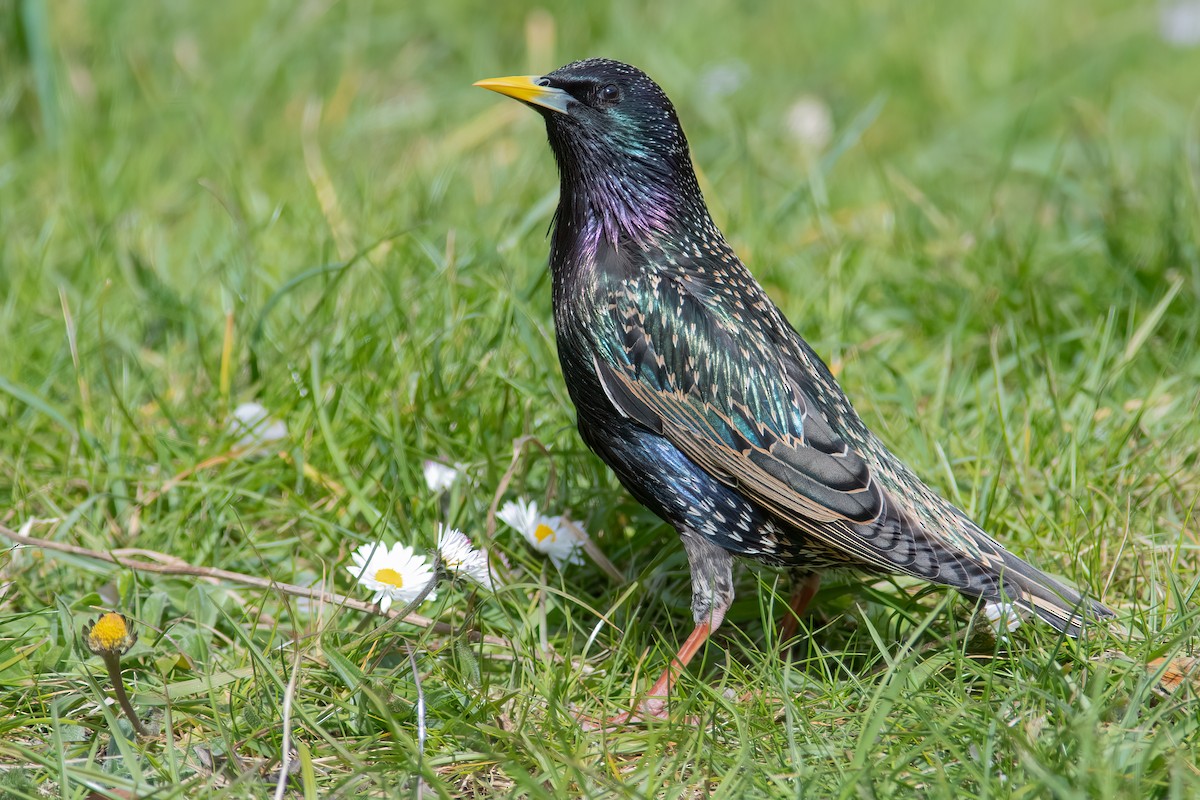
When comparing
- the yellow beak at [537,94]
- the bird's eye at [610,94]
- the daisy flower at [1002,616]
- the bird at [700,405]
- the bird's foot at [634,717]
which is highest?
the bird's eye at [610,94]

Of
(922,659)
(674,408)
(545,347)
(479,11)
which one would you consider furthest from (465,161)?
(922,659)

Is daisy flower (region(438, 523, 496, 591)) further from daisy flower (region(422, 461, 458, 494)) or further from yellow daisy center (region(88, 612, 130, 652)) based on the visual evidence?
yellow daisy center (region(88, 612, 130, 652))

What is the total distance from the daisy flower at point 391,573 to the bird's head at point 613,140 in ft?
3.17

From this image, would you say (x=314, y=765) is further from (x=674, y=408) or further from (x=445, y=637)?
(x=674, y=408)

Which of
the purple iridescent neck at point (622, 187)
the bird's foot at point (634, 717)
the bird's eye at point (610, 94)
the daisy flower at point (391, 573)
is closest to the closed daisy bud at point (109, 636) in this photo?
the daisy flower at point (391, 573)

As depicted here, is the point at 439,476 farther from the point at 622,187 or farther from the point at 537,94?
the point at 537,94

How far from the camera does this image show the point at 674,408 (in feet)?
10.3

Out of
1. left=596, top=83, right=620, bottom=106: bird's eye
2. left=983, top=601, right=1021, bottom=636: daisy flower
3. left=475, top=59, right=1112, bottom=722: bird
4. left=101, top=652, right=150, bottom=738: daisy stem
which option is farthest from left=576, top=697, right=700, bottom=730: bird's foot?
left=596, top=83, right=620, bottom=106: bird's eye

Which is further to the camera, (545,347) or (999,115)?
(999,115)

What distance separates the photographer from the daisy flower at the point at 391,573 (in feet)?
9.85

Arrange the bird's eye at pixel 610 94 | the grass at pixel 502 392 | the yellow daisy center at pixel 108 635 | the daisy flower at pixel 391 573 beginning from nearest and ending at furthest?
1. the yellow daisy center at pixel 108 635
2. the grass at pixel 502 392
3. the daisy flower at pixel 391 573
4. the bird's eye at pixel 610 94

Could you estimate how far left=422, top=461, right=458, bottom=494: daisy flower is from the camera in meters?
3.48

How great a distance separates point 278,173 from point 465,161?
829 mm

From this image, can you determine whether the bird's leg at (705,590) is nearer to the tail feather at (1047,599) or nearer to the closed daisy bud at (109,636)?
the tail feather at (1047,599)
